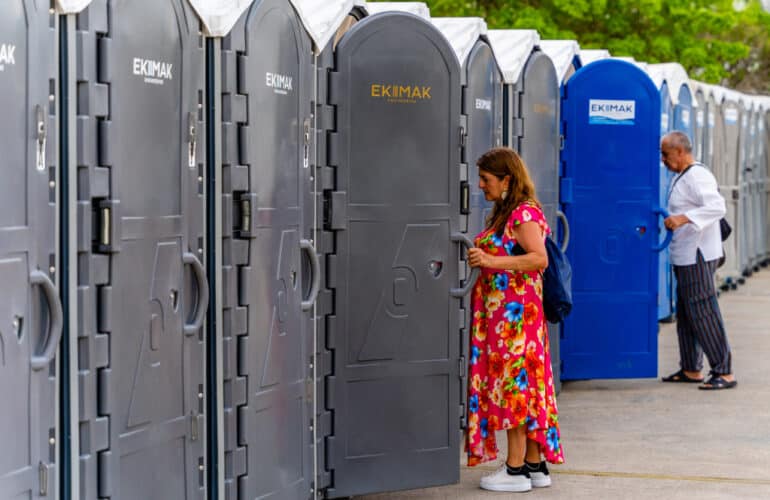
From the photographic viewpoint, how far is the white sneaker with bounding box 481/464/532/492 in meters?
7.23

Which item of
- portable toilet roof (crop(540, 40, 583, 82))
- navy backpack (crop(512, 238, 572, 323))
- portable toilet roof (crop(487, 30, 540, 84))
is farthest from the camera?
portable toilet roof (crop(540, 40, 583, 82))

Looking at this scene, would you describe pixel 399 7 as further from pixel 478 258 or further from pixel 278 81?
pixel 278 81

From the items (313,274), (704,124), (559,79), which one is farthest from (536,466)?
(704,124)

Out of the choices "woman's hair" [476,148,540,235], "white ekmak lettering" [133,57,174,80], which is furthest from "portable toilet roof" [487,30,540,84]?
"white ekmak lettering" [133,57,174,80]

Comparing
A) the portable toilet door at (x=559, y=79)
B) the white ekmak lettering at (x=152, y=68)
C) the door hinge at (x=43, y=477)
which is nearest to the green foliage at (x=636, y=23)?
the portable toilet door at (x=559, y=79)

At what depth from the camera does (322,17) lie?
6.27 meters

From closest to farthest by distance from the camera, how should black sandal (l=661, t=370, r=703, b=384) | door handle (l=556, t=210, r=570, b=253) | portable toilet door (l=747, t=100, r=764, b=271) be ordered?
door handle (l=556, t=210, r=570, b=253), black sandal (l=661, t=370, r=703, b=384), portable toilet door (l=747, t=100, r=764, b=271)

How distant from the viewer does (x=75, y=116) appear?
4.43 metres

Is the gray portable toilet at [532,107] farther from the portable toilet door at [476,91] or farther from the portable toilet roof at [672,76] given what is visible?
the portable toilet roof at [672,76]

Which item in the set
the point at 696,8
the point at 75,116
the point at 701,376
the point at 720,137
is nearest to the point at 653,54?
the point at 696,8

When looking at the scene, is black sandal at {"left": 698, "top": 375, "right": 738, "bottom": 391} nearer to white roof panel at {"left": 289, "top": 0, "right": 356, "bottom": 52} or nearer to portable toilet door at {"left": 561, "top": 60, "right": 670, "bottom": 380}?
portable toilet door at {"left": 561, "top": 60, "right": 670, "bottom": 380}

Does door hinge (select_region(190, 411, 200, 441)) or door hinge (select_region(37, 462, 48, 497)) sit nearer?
door hinge (select_region(37, 462, 48, 497))

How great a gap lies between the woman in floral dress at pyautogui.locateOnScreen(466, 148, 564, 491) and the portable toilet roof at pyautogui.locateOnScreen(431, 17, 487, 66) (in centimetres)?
139

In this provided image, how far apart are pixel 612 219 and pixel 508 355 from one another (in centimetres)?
357
